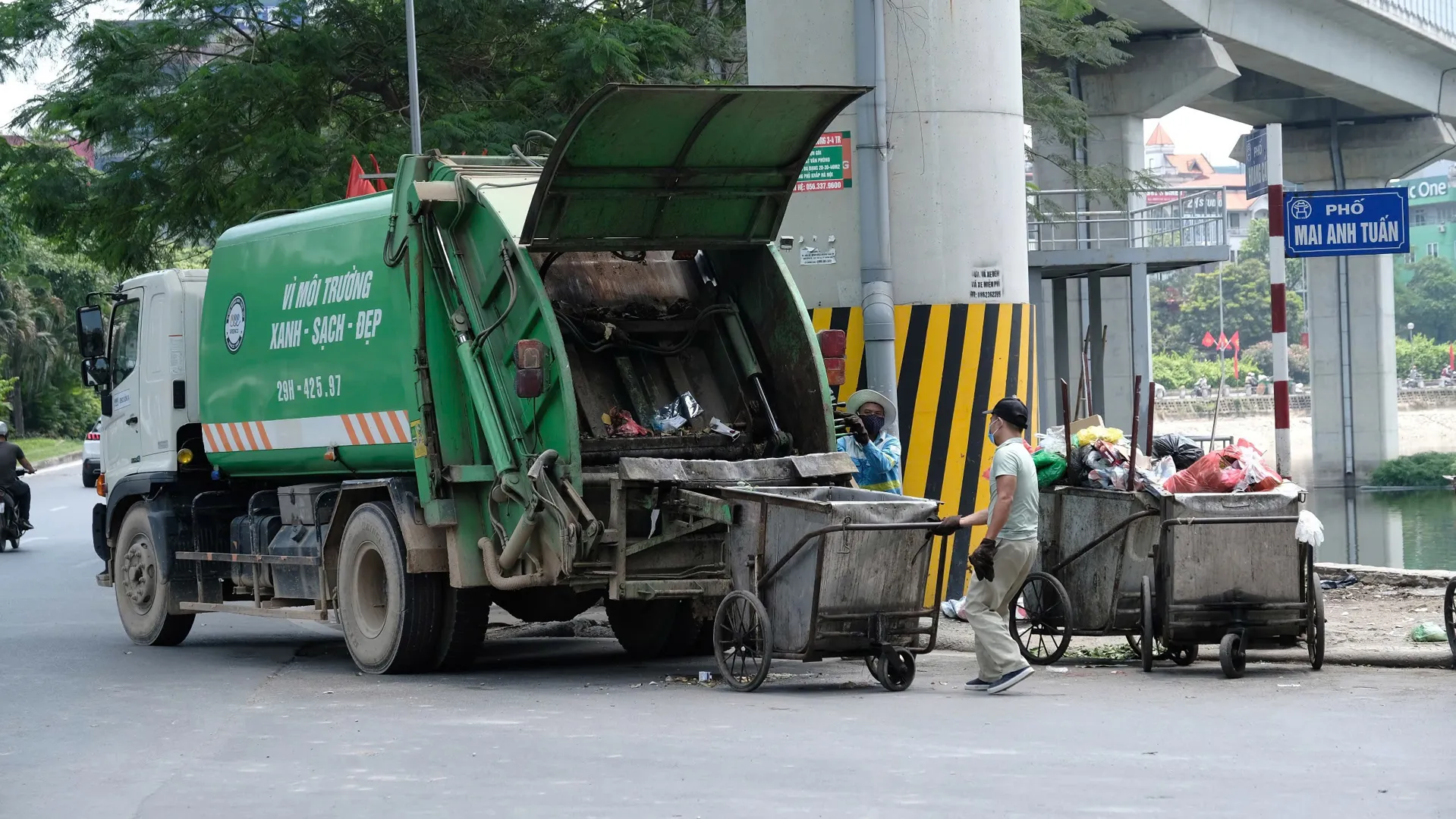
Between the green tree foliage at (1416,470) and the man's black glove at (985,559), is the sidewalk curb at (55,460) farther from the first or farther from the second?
the man's black glove at (985,559)

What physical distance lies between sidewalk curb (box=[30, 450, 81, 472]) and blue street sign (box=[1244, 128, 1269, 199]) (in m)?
43.2

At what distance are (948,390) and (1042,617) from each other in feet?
8.64

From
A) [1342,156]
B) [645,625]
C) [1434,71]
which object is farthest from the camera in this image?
[1342,156]

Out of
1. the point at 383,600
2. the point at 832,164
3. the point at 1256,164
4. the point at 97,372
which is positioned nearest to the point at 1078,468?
the point at 1256,164

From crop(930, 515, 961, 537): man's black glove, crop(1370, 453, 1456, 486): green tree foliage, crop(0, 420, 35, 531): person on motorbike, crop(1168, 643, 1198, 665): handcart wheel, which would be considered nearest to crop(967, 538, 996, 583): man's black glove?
crop(930, 515, 961, 537): man's black glove

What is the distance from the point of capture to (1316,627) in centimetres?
978

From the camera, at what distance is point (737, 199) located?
10.6 metres

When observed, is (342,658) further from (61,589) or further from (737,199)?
(61,589)

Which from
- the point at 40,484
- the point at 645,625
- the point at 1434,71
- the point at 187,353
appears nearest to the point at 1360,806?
the point at 645,625

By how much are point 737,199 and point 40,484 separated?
35.2 meters

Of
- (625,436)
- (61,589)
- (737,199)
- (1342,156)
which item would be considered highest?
(1342,156)

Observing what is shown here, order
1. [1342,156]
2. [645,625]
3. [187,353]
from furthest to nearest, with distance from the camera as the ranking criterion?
[1342,156] < [187,353] < [645,625]

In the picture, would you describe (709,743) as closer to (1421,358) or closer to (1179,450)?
(1179,450)

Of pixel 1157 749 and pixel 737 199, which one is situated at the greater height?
pixel 737 199
